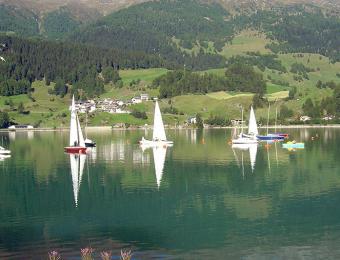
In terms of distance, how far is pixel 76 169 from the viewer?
3986 inches

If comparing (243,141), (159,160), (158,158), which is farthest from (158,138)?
(159,160)

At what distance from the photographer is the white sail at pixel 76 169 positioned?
78.3 metres

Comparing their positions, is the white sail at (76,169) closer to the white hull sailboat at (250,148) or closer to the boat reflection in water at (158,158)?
the boat reflection in water at (158,158)

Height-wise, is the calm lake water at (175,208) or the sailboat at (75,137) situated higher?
the sailboat at (75,137)

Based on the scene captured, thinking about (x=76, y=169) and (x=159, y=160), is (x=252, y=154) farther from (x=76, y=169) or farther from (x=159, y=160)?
(x=76, y=169)

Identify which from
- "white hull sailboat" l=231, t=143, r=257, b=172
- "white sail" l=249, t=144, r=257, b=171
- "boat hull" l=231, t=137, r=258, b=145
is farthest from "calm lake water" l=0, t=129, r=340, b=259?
"boat hull" l=231, t=137, r=258, b=145

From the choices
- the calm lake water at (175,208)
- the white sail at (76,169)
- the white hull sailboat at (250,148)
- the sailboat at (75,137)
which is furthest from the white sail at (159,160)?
the white hull sailboat at (250,148)

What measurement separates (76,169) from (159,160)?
1767 cm

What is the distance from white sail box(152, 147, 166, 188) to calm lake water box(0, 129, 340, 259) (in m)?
0.52

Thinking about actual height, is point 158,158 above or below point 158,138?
below

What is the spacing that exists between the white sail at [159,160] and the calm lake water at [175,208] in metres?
0.52

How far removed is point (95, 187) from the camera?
261ft

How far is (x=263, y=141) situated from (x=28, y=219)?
117 m

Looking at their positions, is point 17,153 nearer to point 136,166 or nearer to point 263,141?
point 136,166
